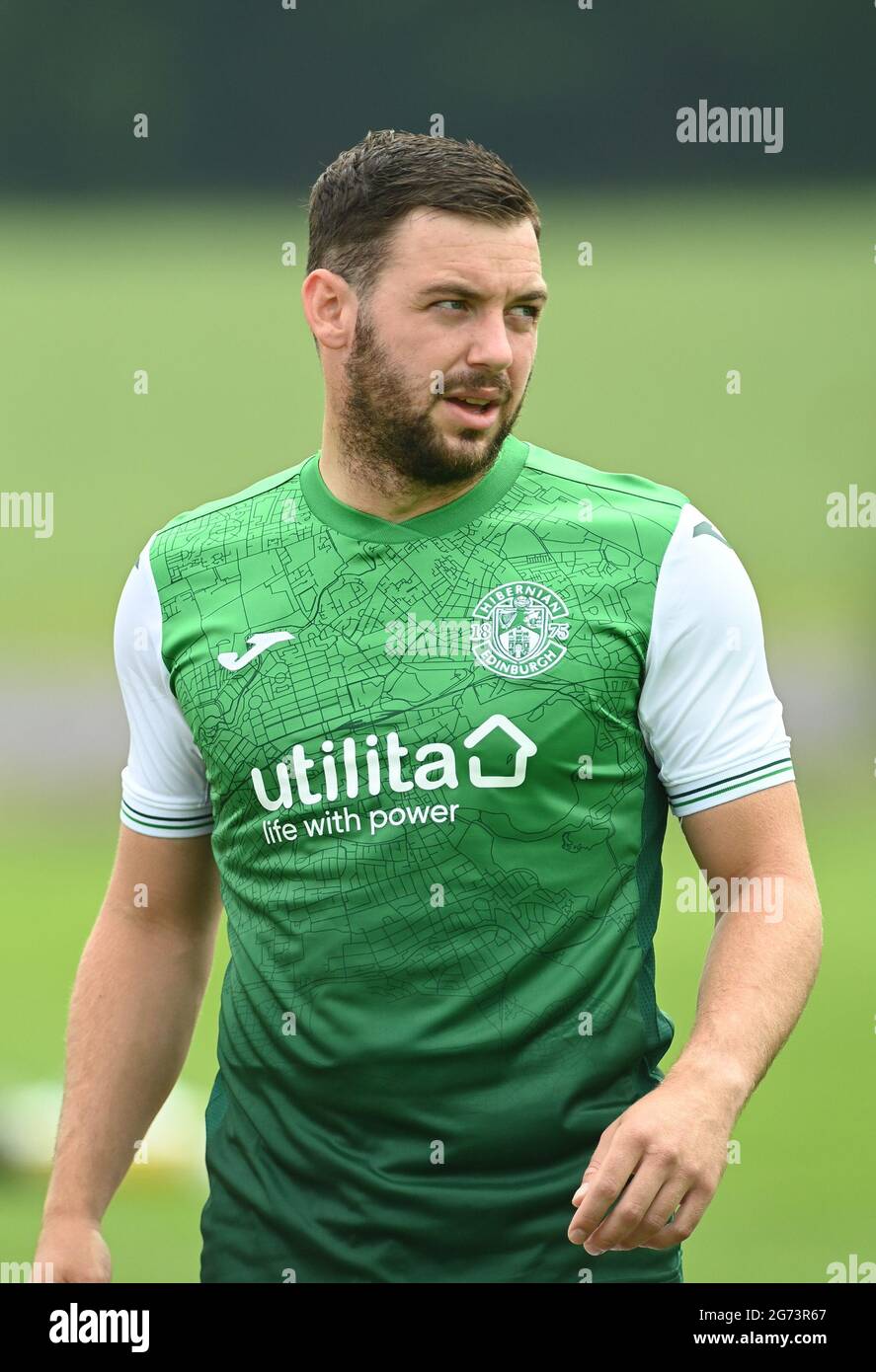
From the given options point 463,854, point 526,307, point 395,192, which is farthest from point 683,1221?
point 395,192

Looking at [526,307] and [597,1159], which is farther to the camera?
[526,307]

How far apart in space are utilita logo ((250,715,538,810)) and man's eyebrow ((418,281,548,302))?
1.71 feet

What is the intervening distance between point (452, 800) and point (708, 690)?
34cm

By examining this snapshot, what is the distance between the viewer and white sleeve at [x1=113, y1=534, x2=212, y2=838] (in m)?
2.39

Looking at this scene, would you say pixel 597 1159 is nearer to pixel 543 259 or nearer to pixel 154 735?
pixel 154 735

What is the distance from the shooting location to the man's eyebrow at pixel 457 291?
2182 millimetres

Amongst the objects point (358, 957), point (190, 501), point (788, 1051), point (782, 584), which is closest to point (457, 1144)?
point (358, 957)

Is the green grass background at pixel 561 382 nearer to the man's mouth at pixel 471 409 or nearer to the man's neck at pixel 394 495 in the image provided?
the man's neck at pixel 394 495

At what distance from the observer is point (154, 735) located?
242 centimetres

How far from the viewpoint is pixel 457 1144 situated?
85.7 inches

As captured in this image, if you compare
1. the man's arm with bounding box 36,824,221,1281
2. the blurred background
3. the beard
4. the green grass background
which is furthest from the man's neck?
the green grass background

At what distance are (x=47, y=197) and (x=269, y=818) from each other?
24190mm

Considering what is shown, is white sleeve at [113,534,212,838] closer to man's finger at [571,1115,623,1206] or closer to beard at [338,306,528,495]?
beard at [338,306,528,495]

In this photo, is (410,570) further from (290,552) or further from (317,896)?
(317,896)
